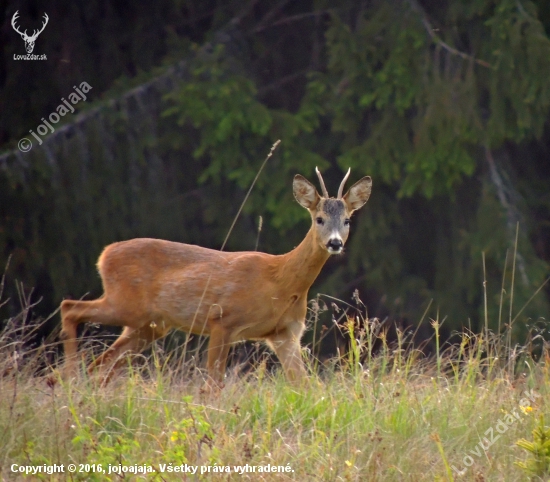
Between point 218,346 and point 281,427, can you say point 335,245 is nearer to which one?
point 218,346

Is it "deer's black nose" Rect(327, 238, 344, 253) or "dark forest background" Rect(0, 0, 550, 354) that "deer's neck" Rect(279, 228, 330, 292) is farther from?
"dark forest background" Rect(0, 0, 550, 354)

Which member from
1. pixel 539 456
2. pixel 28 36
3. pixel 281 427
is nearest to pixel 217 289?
pixel 281 427

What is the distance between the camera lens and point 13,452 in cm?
417

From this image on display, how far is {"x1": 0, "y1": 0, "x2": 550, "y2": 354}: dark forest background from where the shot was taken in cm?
1111

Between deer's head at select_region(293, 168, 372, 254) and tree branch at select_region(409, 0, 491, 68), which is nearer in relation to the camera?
deer's head at select_region(293, 168, 372, 254)

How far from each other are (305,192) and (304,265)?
1.72 ft

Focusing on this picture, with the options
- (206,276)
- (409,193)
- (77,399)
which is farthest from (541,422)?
(409,193)

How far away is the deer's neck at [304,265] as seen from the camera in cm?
659

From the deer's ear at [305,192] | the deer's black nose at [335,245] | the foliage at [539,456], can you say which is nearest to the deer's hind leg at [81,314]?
the deer's ear at [305,192]
